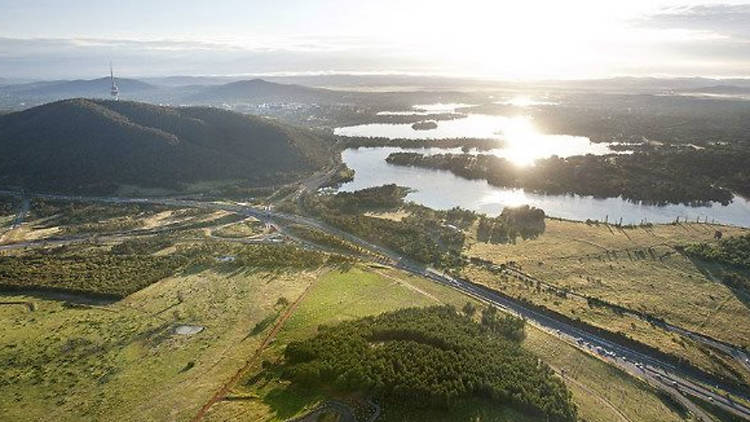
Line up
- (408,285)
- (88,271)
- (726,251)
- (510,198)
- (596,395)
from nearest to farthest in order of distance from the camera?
(596,395), (408,285), (88,271), (726,251), (510,198)

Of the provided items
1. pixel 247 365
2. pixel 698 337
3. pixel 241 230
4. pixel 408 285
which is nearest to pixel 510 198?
pixel 408 285

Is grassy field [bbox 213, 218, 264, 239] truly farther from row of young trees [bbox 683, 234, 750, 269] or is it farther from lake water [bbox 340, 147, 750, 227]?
row of young trees [bbox 683, 234, 750, 269]

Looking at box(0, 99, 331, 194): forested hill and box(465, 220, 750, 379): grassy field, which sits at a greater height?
box(0, 99, 331, 194): forested hill

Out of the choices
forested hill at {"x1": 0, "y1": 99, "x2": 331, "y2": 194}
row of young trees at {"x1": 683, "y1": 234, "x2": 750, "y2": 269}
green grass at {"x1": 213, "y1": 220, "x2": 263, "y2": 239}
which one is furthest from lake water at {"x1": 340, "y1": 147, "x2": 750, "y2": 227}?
green grass at {"x1": 213, "y1": 220, "x2": 263, "y2": 239}

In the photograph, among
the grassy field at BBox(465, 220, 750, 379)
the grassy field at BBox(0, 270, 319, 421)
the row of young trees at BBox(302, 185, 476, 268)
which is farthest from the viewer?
the row of young trees at BBox(302, 185, 476, 268)

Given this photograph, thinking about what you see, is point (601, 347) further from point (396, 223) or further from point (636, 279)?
point (396, 223)

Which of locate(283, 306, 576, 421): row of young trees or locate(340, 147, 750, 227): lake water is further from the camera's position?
locate(340, 147, 750, 227): lake water

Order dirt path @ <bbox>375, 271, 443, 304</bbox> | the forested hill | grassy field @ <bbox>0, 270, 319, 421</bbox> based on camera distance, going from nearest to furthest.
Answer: grassy field @ <bbox>0, 270, 319, 421</bbox>
dirt path @ <bbox>375, 271, 443, 304</bbox>
the forested hill

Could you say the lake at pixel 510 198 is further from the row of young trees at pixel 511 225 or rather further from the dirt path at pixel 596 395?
the dirt path at pixel 596 395
